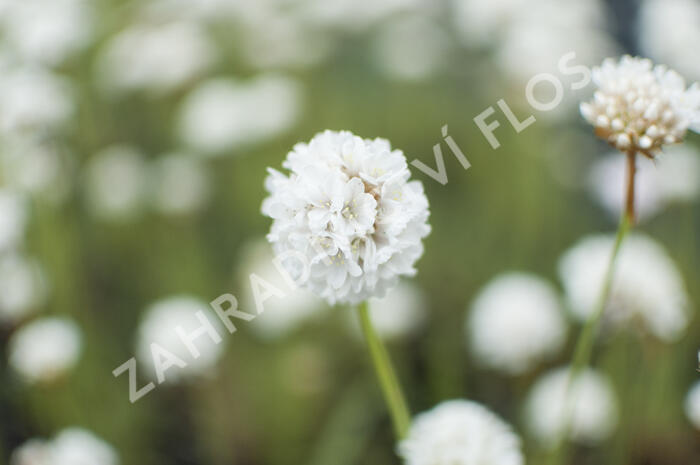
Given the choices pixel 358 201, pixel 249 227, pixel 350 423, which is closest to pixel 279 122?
pixel 249 227

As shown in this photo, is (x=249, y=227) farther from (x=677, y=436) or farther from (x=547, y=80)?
(x=677, y=436)

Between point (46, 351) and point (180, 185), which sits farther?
point (180, 185)

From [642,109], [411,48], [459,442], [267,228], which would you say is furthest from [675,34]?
[459,442]

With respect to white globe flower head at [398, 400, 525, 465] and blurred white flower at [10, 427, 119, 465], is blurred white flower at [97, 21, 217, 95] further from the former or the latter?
white globe flower head at [398, 400, 525, 465]

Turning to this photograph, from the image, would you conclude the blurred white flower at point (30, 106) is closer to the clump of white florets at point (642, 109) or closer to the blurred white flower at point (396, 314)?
the blurred white flower at point (396, 314)

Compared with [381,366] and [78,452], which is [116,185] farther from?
[381,366]
